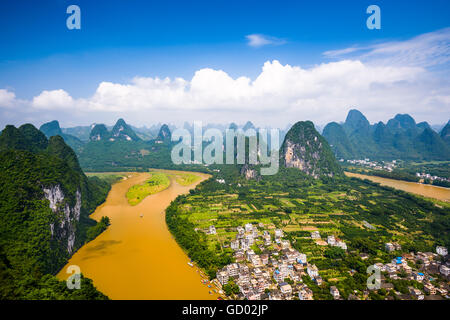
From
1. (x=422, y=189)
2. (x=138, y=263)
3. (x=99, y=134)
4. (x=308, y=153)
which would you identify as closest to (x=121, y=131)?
(x=99, y=134)

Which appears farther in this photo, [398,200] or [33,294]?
[398,200]

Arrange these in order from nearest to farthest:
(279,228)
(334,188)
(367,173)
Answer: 1. (279,228)
2. (334,188)
3. (367,173)

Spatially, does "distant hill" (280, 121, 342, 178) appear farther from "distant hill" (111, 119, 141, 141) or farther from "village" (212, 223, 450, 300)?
"distant hill" (111, 119, 141, 141)

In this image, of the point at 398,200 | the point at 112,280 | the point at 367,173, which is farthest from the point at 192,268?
the point at 367,173

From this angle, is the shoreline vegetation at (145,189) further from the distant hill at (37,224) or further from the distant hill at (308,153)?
the distant hill at (308,153)

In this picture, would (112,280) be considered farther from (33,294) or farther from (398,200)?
(398,200)
